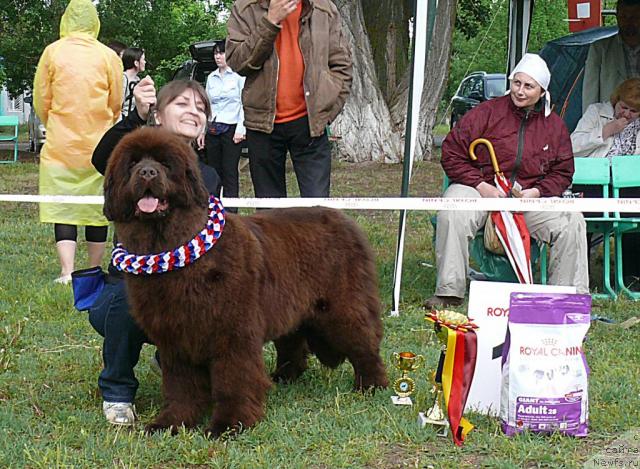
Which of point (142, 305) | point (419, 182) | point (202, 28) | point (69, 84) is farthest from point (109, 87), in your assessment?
point (202, 28)

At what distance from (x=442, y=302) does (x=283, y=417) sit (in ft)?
8.59

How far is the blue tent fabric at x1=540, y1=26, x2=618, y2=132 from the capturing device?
7914 mm

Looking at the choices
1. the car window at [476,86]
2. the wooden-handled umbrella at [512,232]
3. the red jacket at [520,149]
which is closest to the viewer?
the wooden-handled umbrella at [512,232]

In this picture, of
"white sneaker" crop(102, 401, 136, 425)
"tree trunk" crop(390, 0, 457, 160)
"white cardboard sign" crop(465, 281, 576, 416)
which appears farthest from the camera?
"tree trunk" crop(390, 0, 457, 160)

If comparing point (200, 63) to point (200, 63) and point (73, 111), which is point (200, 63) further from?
point (73, 111)

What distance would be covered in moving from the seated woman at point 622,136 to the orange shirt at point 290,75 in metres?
2.75

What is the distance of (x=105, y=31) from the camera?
20969mm

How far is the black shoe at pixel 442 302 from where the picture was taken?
245 inches

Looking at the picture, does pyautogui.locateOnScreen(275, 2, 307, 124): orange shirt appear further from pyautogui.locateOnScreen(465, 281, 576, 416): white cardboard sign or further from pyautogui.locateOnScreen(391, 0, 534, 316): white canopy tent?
pyautogui.locateOnScreen(465, 281, 576, 416): white cardboard sign

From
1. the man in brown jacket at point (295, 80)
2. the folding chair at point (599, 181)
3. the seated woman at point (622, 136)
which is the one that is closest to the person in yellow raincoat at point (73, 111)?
the man in brown jacket at point (295, 80)

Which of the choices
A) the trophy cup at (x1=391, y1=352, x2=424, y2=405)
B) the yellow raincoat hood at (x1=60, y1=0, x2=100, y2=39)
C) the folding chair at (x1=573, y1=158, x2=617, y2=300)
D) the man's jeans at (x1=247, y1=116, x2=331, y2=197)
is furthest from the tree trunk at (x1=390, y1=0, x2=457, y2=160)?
the trophy cup at (x1=391, y1=352, x2=424, y2=405)

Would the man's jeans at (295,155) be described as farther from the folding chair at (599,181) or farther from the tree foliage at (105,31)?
the tree foliage at (105,31)

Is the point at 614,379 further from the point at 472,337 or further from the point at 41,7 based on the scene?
the point at 41,7

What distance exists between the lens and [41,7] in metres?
19.2
